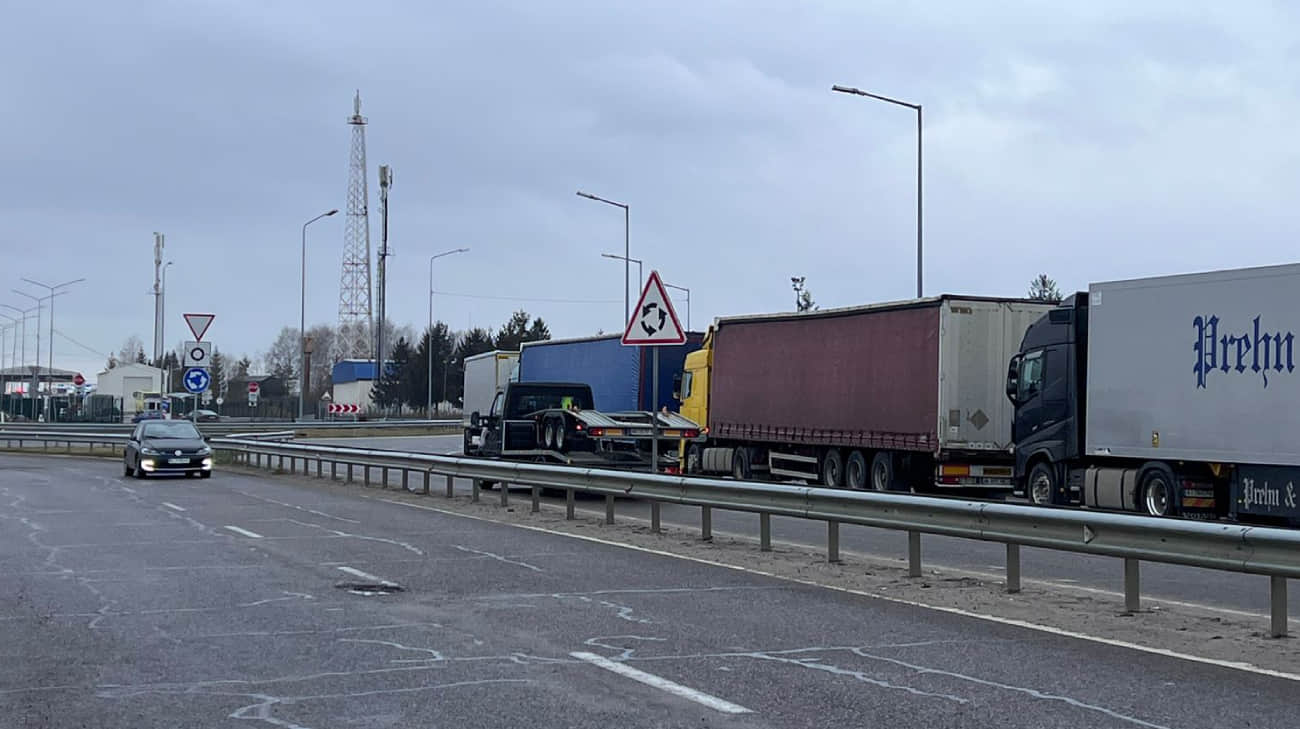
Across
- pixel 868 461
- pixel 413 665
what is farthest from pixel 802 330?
pixel 413 665

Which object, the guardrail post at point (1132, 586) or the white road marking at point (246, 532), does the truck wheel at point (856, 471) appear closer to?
the white road marking at point (246, 532)

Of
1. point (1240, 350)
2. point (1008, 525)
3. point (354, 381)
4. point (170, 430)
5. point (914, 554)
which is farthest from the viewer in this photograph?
point (354, 381)

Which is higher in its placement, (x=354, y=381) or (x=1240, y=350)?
(x=354, y=381)

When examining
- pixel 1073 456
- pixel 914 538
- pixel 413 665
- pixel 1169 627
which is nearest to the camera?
pixel 413 665

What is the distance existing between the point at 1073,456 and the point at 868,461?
5.48 metres

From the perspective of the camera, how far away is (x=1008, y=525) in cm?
1158

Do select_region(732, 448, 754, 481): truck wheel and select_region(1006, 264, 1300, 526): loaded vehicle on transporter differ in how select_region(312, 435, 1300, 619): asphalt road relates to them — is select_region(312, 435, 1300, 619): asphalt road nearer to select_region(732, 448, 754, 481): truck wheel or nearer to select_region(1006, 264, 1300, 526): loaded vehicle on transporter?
select_region(1006, 264, 1300, 526): loaded vehicle on transporter

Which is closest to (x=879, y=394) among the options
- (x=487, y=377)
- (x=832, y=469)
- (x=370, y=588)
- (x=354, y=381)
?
(x=832, y=469)

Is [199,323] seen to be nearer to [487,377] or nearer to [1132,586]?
[487,377]

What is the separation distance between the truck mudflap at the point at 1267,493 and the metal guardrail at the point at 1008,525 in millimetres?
5753

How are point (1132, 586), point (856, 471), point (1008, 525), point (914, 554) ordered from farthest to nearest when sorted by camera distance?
1. point (856, 471)
2. point (914, 554)
3. point (1008, 525)
4. point (1132, 586)

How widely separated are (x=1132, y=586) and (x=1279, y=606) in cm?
131

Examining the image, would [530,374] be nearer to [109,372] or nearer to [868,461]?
[868,461]

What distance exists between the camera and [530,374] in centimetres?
3888
